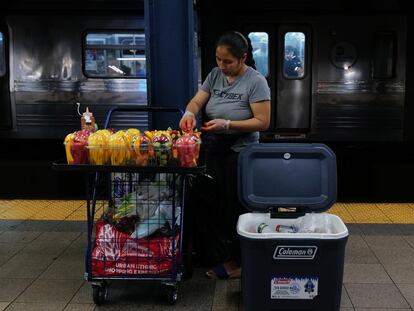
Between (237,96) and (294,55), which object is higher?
(294,55)

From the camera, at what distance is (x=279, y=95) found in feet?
23.7

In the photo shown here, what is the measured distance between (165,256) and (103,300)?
469 millimetres

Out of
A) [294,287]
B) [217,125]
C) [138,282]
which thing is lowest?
[138,282]

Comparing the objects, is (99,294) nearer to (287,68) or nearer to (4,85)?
(4,85)

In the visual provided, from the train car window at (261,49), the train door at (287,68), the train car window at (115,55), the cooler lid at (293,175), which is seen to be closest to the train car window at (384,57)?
the train door at (287,68)

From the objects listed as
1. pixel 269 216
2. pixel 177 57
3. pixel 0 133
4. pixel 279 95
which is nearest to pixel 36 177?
pixel 0 133

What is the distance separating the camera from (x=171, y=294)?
3.03m

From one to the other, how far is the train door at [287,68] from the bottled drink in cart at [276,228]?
450 centimetres

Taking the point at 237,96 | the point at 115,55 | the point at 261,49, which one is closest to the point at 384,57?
the point at 261,49

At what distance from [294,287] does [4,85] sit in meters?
5.60

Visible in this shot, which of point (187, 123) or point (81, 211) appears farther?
point (81, 211)

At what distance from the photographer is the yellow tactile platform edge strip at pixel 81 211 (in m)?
4.83

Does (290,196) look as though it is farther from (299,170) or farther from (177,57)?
(177,57)

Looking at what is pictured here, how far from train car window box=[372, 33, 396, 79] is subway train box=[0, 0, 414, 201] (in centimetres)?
1
